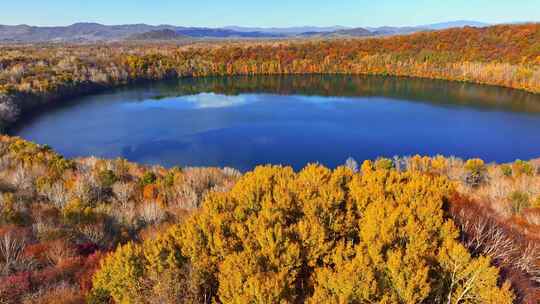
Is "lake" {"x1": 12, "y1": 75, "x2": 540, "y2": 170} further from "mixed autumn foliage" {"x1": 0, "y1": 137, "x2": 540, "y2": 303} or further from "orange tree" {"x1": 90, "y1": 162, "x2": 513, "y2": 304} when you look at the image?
"orange tree" {"x1": 90, "y1": 162, "x2": 513, "y2": 304}

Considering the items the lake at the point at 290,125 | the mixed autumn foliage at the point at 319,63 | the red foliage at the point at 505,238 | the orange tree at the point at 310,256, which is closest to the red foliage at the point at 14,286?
the orange tree at the point at 310,256

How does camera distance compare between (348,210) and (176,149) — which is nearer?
(348,210)

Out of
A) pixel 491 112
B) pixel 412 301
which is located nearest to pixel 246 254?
pixel 412 301

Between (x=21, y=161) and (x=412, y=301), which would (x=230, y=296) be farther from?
(x=21, y=161)

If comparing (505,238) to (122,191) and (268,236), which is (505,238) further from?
(122,191)

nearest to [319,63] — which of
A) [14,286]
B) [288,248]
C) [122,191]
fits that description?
[122,191]
